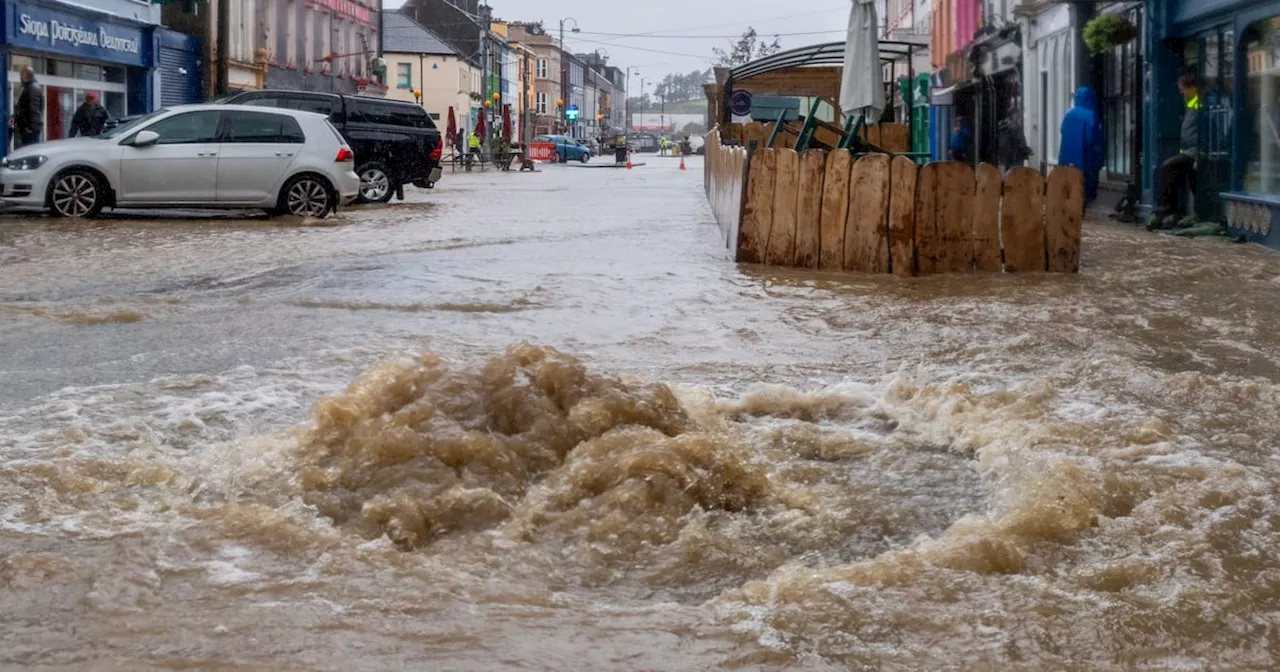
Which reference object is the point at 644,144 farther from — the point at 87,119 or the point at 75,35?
the point at 87,119

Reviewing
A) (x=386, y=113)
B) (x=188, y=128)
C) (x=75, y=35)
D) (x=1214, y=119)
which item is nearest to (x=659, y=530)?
(x=1214, y=119)

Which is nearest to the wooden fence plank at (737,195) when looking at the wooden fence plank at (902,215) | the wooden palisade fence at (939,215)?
the wooden palisade fence at (939,215)

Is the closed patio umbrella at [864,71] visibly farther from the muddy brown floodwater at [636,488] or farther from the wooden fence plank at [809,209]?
the muddy brown floodwater at [636,488]

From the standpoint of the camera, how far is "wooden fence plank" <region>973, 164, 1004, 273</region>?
39.3ft

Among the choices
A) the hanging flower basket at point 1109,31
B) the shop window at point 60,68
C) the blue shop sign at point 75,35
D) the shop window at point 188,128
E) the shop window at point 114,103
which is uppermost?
the blue shop sign at point 75,35

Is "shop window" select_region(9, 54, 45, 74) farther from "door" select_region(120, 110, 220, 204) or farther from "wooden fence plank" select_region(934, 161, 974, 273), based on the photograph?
"wooden fence plank" select_region(934, 161, 974, 273)

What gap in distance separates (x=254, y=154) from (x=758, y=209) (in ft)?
28.4

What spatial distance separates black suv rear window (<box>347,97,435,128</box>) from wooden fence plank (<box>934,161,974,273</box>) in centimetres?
1342

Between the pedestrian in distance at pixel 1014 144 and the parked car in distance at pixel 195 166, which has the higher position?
the pedestrian in distance at pixel 1014 144

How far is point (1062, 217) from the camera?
39.3 feet

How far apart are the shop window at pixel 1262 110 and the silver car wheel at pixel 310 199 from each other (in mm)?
10554

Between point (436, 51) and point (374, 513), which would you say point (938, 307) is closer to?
point (374, 513)

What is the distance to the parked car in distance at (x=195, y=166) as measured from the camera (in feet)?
61.1

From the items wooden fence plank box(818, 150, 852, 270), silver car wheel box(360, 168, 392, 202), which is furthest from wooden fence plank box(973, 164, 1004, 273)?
silver car wheel box(360, 168, 392, 202)
